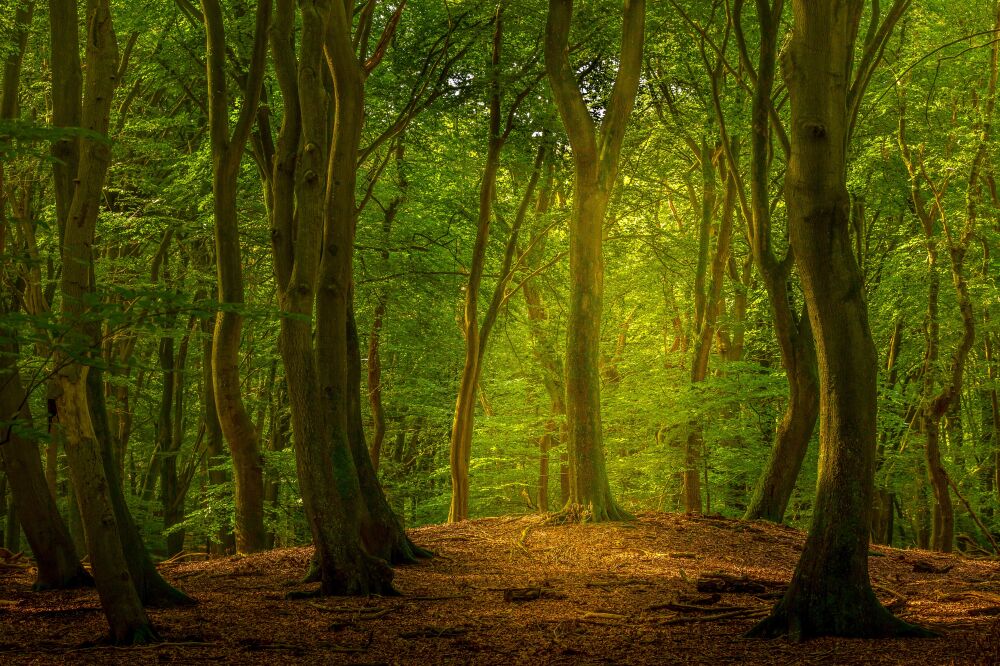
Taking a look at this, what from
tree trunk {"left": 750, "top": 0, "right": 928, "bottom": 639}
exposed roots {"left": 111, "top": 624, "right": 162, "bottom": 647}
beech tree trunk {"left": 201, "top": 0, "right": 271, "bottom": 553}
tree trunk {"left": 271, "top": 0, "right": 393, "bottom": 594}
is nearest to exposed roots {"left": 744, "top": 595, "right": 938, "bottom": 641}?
Result: tree trunk {"left": 750, "top": 0, "right": 928, "bottom": 639}

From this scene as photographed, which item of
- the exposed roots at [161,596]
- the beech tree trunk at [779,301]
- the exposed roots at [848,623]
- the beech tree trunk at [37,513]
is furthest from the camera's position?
the beech tree trunk at [779,301]

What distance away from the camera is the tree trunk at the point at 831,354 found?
219 inches

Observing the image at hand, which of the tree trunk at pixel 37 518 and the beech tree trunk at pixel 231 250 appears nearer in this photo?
the tree trunk at pixel 37 518

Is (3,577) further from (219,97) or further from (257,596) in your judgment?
(219,97)

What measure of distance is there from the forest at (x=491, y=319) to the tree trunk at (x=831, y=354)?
0.07 feet

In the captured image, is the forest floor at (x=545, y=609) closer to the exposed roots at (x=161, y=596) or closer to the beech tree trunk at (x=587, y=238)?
the exposed roots at (x=161, y=596)

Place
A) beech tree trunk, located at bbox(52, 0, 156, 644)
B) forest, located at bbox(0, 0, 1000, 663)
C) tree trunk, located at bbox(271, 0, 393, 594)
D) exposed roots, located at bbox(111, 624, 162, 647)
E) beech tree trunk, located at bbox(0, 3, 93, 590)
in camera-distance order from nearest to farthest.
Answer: beech tree trunk, located at bbox(52, 0, 156, 644) → exposed roots, located at bbox(111, 624, 162, 647) → forest, located at bbox(0, 0, 1000, 663) → tree trunk, located at bbox(271, 0, 393, 594) → beech tree trunk, located at bbox(0, 3, 93, 590)

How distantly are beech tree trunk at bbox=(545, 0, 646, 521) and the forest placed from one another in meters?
0.04

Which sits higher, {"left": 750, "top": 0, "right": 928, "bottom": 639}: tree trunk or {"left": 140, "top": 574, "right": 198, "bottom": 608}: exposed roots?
{"left": 750, "top": 0, "right": 928, "bottom": 639}: tree trunk

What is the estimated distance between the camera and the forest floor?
17.2 feet

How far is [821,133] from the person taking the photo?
19.1 ft

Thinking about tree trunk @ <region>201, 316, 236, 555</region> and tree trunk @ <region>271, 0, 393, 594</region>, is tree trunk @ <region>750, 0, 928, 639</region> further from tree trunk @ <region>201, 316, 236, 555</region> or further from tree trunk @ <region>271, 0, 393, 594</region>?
tree trunk @ <region>201, 316, 236, 555</region>

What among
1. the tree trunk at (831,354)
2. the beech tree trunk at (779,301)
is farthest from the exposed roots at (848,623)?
the beech tree trunk at (779,301)

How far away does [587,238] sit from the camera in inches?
478
